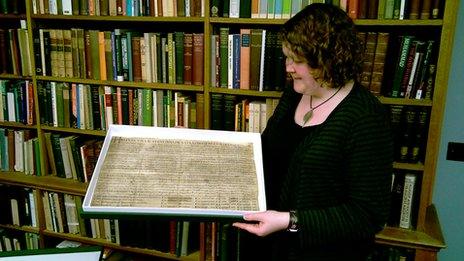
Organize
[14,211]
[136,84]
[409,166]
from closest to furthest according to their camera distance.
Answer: [409,166] → [136,84] → [14,211]

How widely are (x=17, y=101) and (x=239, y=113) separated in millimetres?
1179

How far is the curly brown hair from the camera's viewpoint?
105 cm

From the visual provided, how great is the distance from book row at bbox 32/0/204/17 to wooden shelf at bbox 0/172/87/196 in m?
0.83

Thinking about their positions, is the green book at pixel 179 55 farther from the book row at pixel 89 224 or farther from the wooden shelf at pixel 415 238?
the wooden shelf at pixel 415 238

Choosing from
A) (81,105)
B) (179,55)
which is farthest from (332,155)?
(81,105)

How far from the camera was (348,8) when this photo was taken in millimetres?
1502

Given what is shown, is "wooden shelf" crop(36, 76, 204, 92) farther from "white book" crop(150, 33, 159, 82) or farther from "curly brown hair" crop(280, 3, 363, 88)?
"curly brown hair" crop(280, 3, 363, 88)

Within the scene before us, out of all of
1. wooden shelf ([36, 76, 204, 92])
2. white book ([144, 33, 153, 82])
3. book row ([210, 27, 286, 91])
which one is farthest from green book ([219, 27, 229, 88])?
white book ([144, 33, 153, 82])

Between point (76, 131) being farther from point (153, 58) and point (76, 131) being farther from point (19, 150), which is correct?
point (153, 58)

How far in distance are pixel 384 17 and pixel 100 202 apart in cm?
117

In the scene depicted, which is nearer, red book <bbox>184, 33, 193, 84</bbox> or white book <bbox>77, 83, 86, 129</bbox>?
red book <bbox>184, 33, 193, 84</bbox>

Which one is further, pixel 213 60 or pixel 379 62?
pixel 213 60

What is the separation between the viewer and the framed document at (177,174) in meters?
0.94

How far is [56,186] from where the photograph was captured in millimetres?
1994
